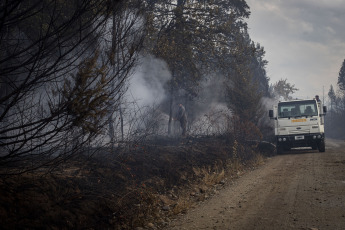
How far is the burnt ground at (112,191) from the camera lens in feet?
13.0

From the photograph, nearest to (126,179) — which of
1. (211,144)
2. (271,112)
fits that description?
(211,144)

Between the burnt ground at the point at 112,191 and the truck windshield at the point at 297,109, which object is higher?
the truck windshield at the point at 297,109

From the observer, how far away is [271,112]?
48.6 ft

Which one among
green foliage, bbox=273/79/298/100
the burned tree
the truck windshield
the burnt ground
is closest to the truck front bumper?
the truck windshield

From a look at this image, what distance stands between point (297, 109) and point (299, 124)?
0.83 meters

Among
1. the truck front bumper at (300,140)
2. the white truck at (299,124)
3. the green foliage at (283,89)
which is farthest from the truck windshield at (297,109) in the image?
the green foliage at (283,89)

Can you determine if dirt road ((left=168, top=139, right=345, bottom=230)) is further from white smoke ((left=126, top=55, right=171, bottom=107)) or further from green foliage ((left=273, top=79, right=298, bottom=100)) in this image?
green foliage ((left=273, top=79, right=298, bottom=100))

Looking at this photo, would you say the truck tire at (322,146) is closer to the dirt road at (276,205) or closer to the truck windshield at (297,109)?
the truck windshield at (297,109)

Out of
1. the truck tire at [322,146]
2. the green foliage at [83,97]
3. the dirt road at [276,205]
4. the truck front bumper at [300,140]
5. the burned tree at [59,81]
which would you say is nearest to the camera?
the burned tree at [59,81]

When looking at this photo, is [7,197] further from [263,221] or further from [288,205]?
[288,205]

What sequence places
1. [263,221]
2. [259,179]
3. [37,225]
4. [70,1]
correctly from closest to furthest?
[37,225]
[263,221]
[70,1]
[259,179]

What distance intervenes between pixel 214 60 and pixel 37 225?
12.0 m

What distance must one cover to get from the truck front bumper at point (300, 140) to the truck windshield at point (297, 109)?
1.06m

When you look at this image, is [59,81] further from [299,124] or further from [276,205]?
[299,124]
